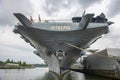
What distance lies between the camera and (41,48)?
83.7 ft

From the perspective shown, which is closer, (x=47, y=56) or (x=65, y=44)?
(x=65, y=44)

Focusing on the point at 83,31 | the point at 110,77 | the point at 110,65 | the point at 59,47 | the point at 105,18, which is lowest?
the point at 110,77

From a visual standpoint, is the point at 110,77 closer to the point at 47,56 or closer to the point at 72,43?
the point at 72,43

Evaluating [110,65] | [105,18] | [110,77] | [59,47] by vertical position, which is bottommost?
[110,77]

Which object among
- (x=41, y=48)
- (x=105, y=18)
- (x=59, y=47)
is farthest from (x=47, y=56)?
(x=105, y=18)

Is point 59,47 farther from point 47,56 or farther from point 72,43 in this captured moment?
point 47,56

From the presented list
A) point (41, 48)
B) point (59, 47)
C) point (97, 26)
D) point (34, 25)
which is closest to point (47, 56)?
point (41, 48)

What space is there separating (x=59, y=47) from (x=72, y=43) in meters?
1.67

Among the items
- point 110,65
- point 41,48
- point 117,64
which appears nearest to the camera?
point 117,64

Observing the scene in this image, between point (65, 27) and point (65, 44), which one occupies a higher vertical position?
point (65, 27)

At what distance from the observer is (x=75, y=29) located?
2222cm

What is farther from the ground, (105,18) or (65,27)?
(105,18)

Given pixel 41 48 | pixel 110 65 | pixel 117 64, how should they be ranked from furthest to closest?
pixel 41 48 < pixel 110 65 < pixel 117 64

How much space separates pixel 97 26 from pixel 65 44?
443 centimetres
